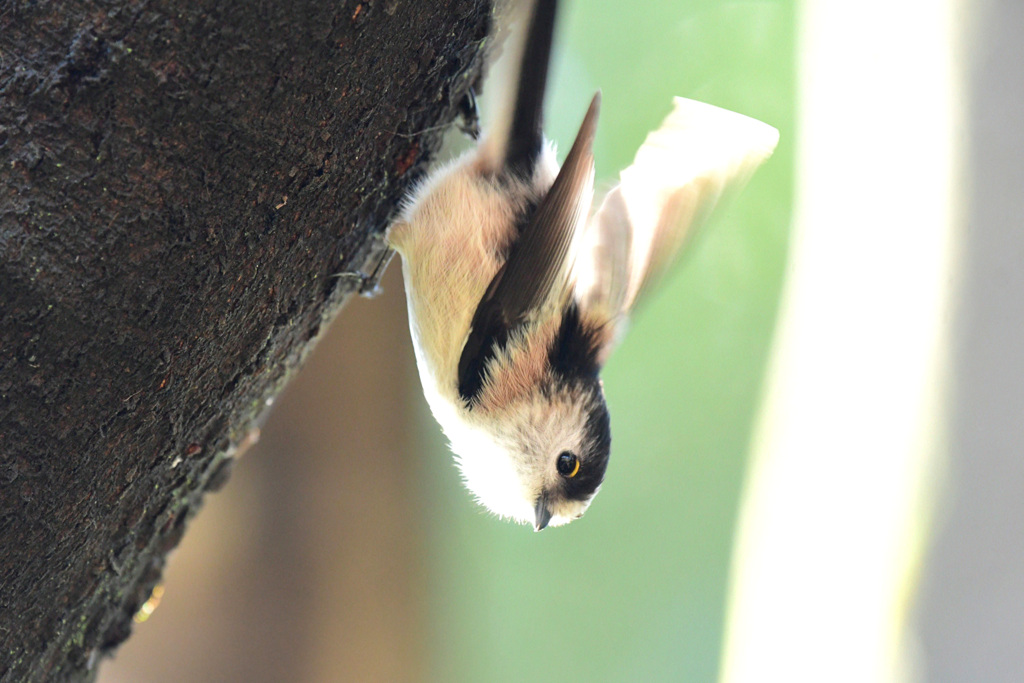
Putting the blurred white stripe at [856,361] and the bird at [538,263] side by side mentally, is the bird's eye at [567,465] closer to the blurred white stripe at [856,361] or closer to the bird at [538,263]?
the bird at [538,263]

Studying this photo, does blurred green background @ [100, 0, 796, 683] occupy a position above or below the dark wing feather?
below

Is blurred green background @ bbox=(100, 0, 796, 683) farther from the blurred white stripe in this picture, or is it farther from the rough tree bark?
the rough tree bark

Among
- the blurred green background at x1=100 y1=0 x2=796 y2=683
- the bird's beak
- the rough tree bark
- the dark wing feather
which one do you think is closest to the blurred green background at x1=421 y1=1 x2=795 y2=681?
the blurred green background at x1=100 y1=0 x2=796 y2=683

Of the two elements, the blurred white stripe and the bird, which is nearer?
the bird

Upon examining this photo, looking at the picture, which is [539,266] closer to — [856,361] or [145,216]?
[145,216]

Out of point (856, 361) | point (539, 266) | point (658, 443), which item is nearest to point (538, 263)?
point (539, 266)

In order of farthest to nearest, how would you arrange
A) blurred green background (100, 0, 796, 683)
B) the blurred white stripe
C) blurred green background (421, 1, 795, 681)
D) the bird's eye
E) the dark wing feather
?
blurred green background (421, 1, 795, 681) → the blurred white stripe → blurred green background (100, 0, 796, 683) → the bird's eye → the dark wing feather

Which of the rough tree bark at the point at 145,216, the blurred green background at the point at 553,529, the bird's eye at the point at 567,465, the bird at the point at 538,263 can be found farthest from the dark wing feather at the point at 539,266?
the blurred green background at the point at 553,529
